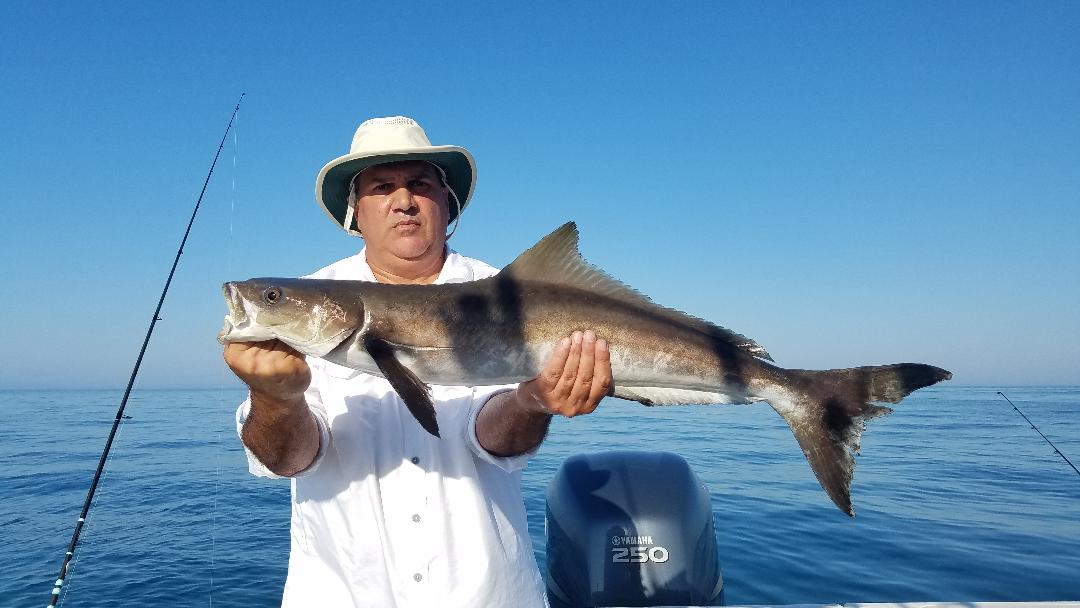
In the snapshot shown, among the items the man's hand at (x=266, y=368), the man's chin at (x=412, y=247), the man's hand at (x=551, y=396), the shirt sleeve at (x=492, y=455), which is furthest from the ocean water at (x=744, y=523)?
the man's hand at (x=266, y=368)

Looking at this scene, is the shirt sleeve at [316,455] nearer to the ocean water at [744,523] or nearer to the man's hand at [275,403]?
the man's hand at [275,403]

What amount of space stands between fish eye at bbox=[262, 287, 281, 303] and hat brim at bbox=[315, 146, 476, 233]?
948mm

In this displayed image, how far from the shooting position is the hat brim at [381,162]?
342cm

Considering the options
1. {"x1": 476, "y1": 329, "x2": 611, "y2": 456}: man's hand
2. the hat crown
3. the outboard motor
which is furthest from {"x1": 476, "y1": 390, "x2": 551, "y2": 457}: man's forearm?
the outboard motor

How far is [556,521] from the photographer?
212 inches

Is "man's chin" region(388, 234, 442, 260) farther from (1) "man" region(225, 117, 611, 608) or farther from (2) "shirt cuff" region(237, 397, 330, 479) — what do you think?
(2) "shirt cuff" region(237, 397, 330, 479)

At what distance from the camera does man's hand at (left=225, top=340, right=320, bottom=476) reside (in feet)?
8.66

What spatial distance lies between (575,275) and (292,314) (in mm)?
1316

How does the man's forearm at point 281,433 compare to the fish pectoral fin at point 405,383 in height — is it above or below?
below

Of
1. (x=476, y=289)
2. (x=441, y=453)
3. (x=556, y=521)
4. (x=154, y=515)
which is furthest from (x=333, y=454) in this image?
(x=154, y=515)

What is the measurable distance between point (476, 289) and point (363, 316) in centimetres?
55

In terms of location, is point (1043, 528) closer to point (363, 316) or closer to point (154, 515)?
point (363, 316)

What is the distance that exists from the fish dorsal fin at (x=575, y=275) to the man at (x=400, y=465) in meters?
0.30

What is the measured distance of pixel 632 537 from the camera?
4945 mm
